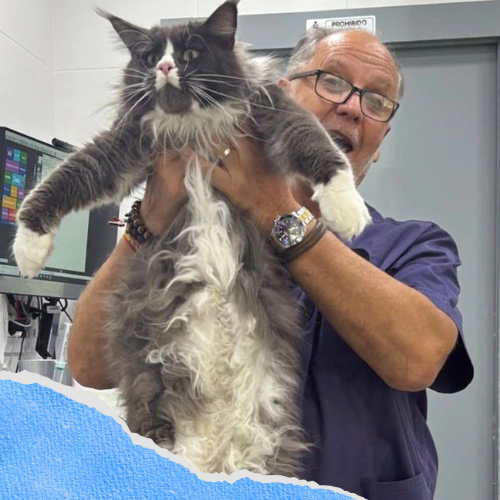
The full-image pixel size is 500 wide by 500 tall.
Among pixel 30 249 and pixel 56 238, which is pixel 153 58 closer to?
pixel 30 249

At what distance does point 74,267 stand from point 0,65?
0.75 meters

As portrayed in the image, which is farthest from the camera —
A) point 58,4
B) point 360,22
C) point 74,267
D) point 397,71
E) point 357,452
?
point 58,4

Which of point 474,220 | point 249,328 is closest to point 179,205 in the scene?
point 249,328

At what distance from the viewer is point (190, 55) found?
1028mm

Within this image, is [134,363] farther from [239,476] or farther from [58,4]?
[58,4]

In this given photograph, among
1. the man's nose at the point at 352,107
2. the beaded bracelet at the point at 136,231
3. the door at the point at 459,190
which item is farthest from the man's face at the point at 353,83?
the door at the point at 459,190

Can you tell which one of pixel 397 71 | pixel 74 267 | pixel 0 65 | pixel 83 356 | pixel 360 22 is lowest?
pixel 83 356

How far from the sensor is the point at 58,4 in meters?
2.57

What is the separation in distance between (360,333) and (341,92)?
2.05ft

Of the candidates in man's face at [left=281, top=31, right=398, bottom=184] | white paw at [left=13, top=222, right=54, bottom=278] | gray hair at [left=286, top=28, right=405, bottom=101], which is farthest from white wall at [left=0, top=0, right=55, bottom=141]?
white paw at [left=13, top=222, right=54, bottom=278]

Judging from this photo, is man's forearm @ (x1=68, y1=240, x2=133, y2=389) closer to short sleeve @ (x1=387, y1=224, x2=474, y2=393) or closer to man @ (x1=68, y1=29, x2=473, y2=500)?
man @ (x1=68, y1=29, x2=473, y2=500)

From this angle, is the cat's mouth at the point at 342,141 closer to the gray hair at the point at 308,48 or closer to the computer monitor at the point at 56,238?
the gray hair at the point at 308,48

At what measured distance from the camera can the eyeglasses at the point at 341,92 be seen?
1399 mm

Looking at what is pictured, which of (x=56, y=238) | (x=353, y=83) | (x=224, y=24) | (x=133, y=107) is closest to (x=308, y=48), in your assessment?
(x=353, y=83)
